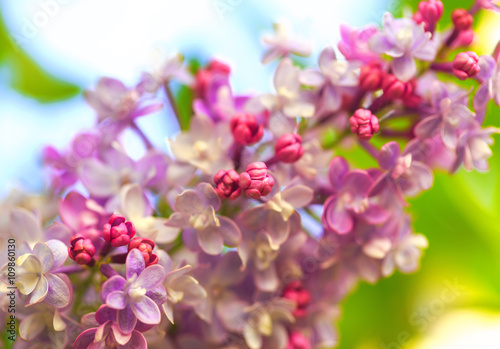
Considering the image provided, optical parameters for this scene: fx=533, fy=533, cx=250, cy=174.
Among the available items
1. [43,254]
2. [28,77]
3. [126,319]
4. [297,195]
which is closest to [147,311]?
[126,319]

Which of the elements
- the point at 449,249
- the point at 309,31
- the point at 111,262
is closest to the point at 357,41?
the point at 309,31

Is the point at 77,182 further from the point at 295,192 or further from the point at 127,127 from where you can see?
the point at 295,192

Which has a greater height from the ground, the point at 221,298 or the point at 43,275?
the point at 43,275

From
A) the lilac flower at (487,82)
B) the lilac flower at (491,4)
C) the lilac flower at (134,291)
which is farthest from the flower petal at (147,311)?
the lilac flower at (491,4)

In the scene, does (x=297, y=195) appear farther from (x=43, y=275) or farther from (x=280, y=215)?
(x=43, y=275)

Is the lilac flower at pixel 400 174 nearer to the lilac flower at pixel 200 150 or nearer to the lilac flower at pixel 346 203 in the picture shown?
the lilac flower at pixel 346 203
